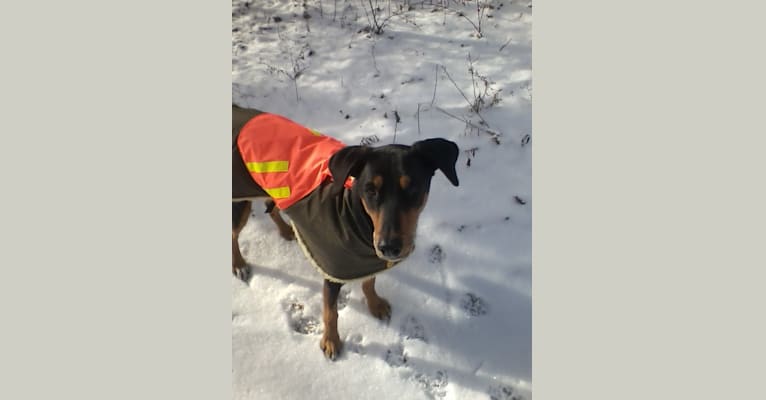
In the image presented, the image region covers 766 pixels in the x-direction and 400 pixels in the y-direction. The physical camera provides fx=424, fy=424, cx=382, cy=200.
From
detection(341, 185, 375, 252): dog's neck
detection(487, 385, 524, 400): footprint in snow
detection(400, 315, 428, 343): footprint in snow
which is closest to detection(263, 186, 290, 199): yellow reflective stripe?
detection(341, 185, 375, 252): dog's neck

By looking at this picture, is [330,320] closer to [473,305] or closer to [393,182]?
[473,305]

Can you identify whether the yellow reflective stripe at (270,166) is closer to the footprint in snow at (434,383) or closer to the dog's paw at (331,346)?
the dog's paw at (331,346)

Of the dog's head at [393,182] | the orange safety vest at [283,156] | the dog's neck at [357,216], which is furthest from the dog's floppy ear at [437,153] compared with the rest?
the orange safety vest at [283,156]

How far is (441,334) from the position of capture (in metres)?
3.29

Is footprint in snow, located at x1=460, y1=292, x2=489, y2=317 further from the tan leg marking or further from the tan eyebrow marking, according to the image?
the tan leg marking

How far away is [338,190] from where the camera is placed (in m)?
2.56

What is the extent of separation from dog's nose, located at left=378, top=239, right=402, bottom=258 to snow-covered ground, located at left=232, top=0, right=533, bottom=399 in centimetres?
126

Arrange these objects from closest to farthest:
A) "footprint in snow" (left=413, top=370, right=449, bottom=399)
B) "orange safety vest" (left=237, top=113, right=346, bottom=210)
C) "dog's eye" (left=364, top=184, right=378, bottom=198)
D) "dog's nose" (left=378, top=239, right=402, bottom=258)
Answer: "dog's nose" (left=378, top=239, right=402, bottom=258) < "dog's eye" (left=364, top=184, right=378, bottom=198) < "orange safety vest" (left=237, top=113, right=346, bottom=210) < "footprint in snow" (left=413, top=370, right=449, bottom=399)

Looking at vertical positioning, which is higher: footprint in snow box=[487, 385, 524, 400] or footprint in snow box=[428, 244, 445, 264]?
footprint in snow box=[428, 244, 445, 264]

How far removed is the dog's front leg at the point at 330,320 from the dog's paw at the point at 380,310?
35cm

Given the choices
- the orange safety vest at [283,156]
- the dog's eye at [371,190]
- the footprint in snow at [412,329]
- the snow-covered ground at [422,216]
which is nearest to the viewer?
the dog's eye at [371,190]

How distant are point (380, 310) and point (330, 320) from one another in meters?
0.45

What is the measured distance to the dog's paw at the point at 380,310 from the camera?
3.39 m

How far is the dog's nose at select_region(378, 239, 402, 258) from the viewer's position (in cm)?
226
